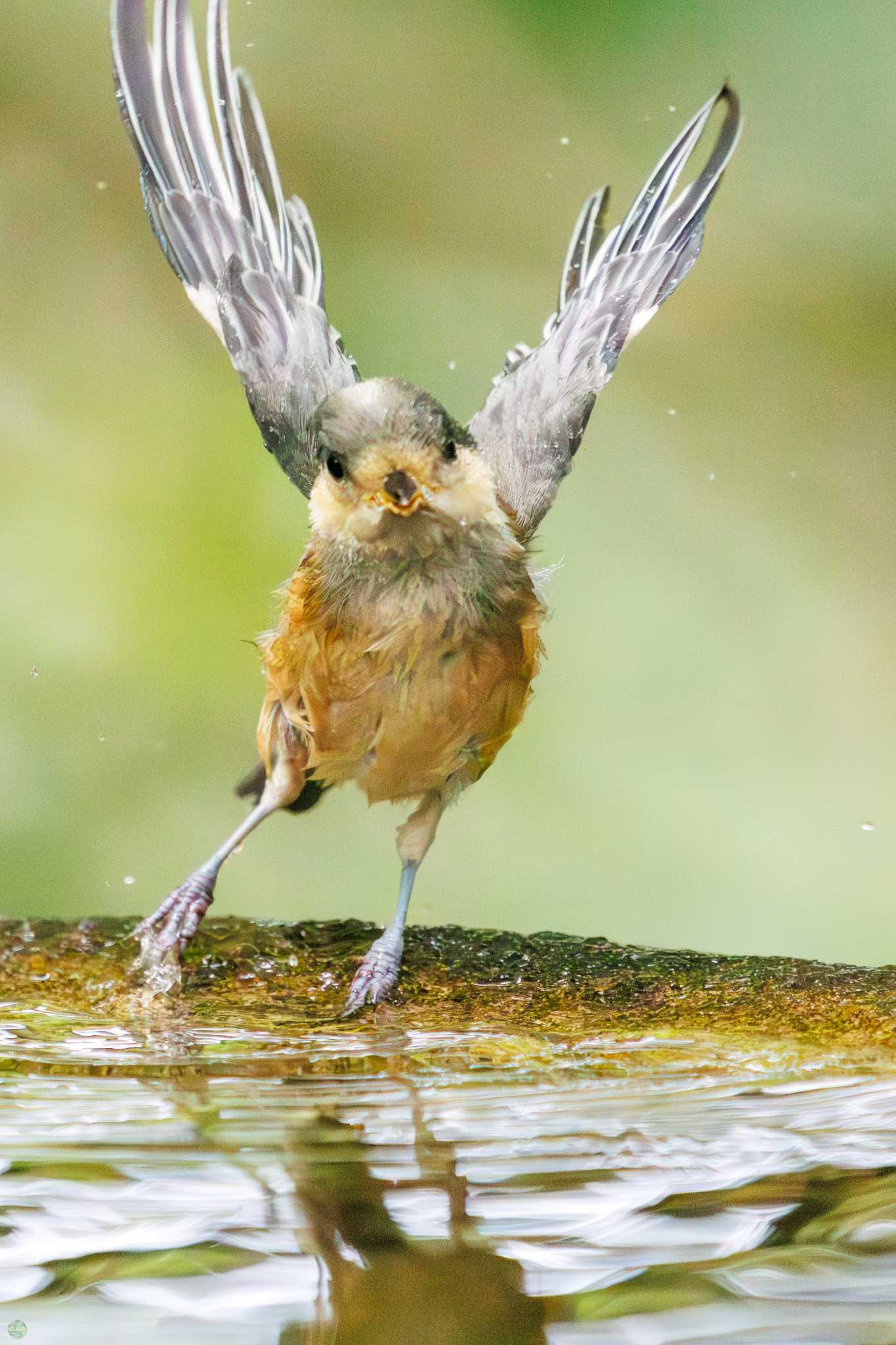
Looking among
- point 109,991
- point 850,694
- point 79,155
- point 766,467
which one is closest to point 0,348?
point 79,155

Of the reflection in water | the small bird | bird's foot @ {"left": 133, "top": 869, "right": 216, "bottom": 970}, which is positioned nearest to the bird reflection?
the reflection in water

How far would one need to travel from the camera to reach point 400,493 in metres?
2.47

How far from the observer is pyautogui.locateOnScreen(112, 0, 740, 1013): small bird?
8.64ft

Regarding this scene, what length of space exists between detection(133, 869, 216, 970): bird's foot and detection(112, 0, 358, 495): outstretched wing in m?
0.95

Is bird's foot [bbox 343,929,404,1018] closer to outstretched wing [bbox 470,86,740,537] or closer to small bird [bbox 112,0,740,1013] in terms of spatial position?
small bird [bbox 112,0,740,1013]

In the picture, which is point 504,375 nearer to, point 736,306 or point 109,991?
point 109,991

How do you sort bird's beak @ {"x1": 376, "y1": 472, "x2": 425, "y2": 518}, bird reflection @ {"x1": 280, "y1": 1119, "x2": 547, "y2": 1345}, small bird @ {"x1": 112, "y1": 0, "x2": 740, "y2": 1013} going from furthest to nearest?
1. small bird @ {"x1": 112, "y1": 0, "x2": 740, "y2": 1013}
2. bird's beak @ {"x1": 376, "y1": 472, "x2": 425, "y2": 518}
3. bird reflection @ {"x1": 280, "y1": 1119, "x2": 547, "y2": 1345}

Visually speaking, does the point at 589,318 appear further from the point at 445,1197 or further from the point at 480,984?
the point at 445,1197

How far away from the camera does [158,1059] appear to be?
81.4 inches

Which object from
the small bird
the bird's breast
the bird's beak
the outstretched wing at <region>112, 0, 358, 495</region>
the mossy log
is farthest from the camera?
the outstretched wing at <region>112, 0, 358, 495</region>

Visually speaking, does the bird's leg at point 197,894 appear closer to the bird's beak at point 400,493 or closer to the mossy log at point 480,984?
the mossy log at point 480,984

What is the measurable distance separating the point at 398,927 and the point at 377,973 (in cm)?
22

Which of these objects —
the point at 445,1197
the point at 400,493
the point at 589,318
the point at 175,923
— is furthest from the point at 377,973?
A: the point at 589,318

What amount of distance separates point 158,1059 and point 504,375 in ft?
7.41
